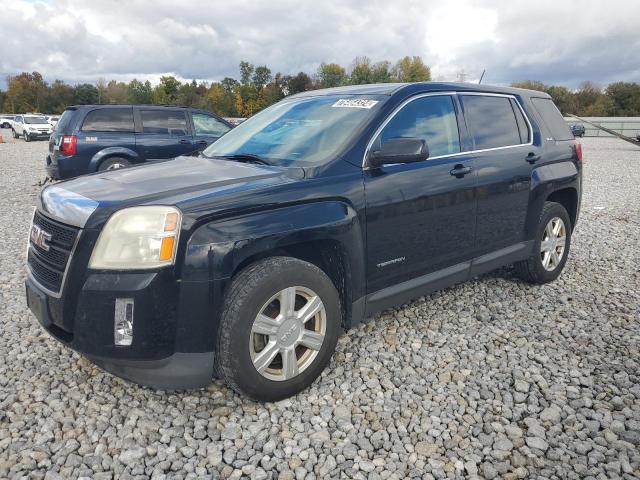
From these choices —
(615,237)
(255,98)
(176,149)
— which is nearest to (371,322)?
(615,237)

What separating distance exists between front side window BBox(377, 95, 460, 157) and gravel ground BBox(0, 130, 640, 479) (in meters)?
1.41

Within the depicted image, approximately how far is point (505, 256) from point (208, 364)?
111 inches

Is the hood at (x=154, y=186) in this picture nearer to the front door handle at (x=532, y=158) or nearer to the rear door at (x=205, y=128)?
the front door handle at (x=532, y=158)

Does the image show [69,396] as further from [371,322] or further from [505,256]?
[505,256]

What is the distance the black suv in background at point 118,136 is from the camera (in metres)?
8.80

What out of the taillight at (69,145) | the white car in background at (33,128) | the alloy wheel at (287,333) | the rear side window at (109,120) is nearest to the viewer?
the alloy wheel at (287,333)

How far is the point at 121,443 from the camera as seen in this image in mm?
2535

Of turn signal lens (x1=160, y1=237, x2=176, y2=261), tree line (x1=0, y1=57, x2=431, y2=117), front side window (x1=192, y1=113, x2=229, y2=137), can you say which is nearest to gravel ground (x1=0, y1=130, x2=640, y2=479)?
turn signal lens (x1=160, y1=237, x2=176, y2=261)

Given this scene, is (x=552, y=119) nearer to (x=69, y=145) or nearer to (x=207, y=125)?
(x=207, y=125)

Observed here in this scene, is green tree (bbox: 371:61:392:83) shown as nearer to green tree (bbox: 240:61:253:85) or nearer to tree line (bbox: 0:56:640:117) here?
tree line (bbox: 0:56:640:117)

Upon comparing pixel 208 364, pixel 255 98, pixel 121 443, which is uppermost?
pixel 255 98

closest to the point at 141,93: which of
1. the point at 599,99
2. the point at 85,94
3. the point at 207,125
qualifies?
the point at 85,94

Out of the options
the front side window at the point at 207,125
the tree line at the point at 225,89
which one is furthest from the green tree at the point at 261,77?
the front side window at the point at 207,125

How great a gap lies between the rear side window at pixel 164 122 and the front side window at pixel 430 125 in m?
7.20
